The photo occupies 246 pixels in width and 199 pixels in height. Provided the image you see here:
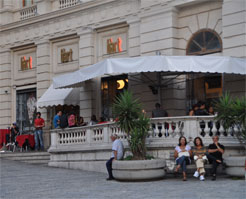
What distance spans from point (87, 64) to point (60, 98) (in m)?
1.98

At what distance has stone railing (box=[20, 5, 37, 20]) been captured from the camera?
25.5m

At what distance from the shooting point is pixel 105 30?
2230cm

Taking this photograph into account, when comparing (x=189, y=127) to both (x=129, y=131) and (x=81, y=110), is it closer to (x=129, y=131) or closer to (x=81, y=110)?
(x=129, y=131)

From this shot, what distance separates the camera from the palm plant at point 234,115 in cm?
1353

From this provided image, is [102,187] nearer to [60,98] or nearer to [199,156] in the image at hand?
[199,156]

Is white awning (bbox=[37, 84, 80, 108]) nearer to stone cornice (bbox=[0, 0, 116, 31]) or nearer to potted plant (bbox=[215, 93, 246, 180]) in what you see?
stone cornice (bbox=[0, 0, 116, 31])

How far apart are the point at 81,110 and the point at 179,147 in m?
9.45

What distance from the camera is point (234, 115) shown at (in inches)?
539

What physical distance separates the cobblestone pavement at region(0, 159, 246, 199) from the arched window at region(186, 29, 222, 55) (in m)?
6.28

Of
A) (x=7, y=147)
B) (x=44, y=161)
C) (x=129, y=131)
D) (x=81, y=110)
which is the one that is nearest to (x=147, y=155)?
(x=129, y=131)

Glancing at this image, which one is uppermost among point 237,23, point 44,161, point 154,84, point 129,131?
point 237,23

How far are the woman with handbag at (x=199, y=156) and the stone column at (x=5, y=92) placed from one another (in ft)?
49.3

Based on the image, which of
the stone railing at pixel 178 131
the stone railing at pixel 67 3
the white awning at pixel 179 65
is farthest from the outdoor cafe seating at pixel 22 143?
the white awning at pixel 179 65

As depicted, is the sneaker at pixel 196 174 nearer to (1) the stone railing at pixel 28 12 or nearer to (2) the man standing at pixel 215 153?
(2) the man standing at pixel 215 153
